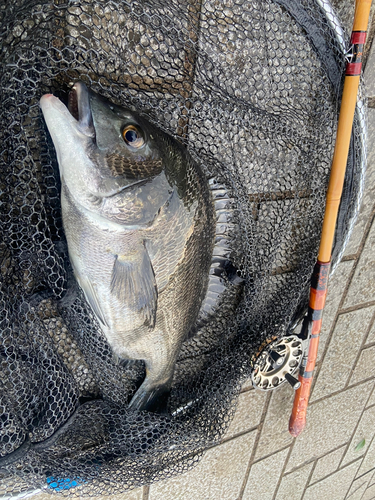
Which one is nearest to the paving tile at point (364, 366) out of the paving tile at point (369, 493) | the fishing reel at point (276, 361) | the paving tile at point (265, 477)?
the paving tile at point (265, 477)

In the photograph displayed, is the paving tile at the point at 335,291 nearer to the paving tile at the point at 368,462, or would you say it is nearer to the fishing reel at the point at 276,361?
the fishing reel at the point at 276,361

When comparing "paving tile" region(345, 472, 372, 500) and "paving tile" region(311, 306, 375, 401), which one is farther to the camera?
"paving tile" region(345, 472, 372, 500)

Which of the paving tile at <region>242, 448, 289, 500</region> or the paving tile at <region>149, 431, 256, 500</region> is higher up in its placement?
the paving tile at <region>149, 431, 256, 500</region>

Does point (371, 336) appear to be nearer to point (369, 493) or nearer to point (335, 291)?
point (335, 291)

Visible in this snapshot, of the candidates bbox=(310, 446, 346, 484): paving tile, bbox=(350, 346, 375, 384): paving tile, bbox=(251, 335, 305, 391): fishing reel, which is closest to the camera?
bbox=(251, 335, 305, 391): fishing reel

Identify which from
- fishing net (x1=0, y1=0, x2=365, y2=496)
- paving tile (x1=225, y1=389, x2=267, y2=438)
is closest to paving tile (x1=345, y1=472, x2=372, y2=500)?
paving tile (x1=225, y1=389, x2=267, y2=438)

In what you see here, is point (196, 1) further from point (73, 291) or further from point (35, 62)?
point (73, 291)

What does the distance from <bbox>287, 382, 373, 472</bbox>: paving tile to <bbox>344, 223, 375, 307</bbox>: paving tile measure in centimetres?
57

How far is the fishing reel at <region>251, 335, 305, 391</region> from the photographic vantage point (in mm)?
946

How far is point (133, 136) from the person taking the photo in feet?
1.85

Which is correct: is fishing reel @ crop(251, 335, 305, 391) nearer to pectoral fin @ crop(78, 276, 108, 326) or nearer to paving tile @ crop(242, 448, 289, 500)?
pectoral fin @ crop(78, 276, 108, 326)

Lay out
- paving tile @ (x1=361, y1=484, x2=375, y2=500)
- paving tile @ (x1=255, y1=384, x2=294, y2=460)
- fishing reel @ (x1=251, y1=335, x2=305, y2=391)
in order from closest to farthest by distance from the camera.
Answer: fishing reel @ (x1=251, y1=335, x2=305, y2=391) < paving tile @ (x1=255, y1=384, x2=294, y2=460) < paving tile @ (x1=361, y1=484, x2=375, y2=500)

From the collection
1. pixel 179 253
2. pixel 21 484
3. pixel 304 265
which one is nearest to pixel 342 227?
pixel 304 265

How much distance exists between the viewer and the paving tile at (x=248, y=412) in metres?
1.41
